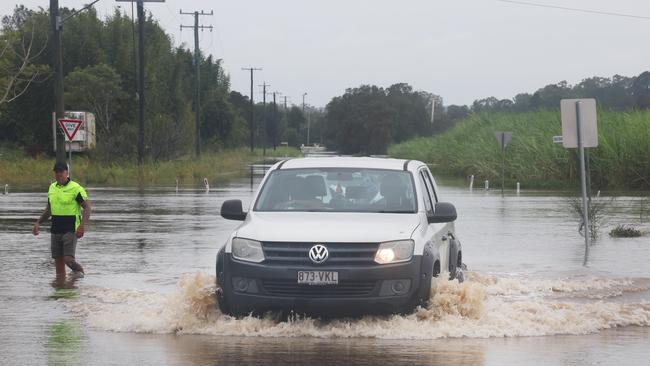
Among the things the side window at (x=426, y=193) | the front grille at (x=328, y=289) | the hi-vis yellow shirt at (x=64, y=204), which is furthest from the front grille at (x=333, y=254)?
the hi-vis yellow shirt at (x=64, y=204)

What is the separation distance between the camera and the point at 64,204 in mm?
14898

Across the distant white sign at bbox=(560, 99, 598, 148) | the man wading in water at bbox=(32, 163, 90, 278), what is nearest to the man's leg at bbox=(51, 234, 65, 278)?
the man wading in water at bbox=(32, 163, 90, 278)

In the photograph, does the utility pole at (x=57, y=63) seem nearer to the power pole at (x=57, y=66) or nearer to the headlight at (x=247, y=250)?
the power pole at (x=57, y=66)

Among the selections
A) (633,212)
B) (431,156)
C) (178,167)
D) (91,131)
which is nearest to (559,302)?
(633,212)

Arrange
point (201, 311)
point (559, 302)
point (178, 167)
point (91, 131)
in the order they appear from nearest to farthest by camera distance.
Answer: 1. point (201, 311)
2. point (559, 302)
3. point (178, 167)
4. point (91, 131)

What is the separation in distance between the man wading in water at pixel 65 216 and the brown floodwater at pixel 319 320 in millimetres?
415

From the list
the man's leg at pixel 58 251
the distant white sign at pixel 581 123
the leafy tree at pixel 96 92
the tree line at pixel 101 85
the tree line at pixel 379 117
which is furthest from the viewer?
the tree line at pixel 379 117

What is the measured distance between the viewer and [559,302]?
508 inches

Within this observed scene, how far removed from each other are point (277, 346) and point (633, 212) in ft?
71.0

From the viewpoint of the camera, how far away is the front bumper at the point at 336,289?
33.5ft

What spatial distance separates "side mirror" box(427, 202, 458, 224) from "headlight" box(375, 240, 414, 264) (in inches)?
39.9

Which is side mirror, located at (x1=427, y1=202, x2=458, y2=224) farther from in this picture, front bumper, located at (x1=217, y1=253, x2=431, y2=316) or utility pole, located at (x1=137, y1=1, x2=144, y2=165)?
utility pole, located at (x1=137, y1=1, x2=144, y2=165)

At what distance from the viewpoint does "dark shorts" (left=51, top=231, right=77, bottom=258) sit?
1497cm

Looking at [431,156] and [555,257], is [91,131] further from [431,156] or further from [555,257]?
[555,257]
